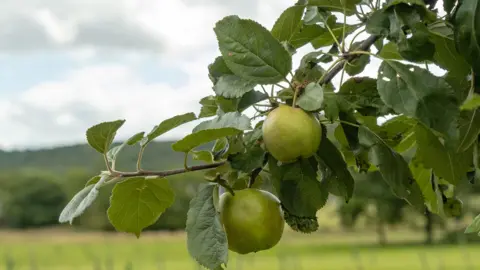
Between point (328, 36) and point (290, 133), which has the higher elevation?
point (328, 36)

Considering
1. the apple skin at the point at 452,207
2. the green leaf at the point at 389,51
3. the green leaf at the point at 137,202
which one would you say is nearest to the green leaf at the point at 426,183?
the apple skin at the point at 452,207

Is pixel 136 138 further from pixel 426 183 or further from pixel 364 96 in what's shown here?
pixel 426 183

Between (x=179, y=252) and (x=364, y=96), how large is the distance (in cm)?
2293

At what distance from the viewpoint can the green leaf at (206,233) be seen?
0.61 metres

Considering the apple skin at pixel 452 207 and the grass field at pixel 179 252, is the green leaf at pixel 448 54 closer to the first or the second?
the apple skin at pixel 452 207

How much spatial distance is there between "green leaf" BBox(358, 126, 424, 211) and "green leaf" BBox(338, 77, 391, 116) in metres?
0.04

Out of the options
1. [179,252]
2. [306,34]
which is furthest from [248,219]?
[179,252]

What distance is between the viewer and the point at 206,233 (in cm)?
62

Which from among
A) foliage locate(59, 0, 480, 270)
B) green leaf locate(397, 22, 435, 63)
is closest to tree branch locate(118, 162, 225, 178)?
foliage locate(59, 0, 480, 270)

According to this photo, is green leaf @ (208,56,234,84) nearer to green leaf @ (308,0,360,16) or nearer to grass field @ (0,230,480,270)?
green leaf @ (308,0,360,16)

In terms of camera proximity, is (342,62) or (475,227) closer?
(342,62)

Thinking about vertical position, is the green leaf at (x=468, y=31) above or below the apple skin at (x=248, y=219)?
above

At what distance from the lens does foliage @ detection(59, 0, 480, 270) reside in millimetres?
579

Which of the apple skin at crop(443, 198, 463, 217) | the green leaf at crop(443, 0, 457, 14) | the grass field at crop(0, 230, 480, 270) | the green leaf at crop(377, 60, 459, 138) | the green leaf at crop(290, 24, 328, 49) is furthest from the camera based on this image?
the grass field at crop(0, 230, 480, 270)
